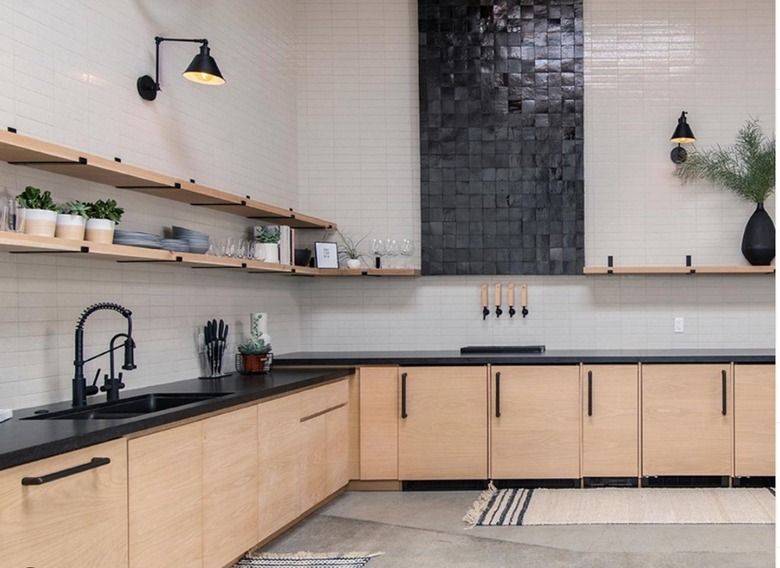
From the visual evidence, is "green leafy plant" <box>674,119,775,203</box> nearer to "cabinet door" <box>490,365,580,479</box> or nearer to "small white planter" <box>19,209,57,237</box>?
"cabinet door" <box>490,365,580,479</box>

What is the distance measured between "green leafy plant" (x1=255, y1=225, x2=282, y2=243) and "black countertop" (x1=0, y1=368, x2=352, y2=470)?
0.84 meters

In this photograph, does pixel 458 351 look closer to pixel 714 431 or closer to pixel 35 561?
pixel 714 431

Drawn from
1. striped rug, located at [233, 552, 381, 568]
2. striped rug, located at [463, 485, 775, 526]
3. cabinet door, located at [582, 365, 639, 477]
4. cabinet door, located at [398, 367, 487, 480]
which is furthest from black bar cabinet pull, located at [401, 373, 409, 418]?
striped rug, located at [233, 552, 381, 568]

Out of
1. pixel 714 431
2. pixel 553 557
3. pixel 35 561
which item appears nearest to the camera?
pixel 35 561

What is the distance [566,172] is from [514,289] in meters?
0.87

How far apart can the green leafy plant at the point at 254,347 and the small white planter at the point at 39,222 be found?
1.96m

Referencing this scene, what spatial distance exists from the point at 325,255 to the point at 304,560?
234 centimetres

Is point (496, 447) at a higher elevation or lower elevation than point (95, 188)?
lower

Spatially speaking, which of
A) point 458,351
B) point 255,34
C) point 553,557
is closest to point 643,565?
point 553,557

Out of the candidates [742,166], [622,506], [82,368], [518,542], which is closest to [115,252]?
[82,368]

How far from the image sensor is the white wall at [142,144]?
3146 millimetres

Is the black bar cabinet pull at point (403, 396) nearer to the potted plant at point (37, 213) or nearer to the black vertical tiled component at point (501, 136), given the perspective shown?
the black vertical tiled component at point (501, 136)

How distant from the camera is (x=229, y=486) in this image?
345 centimetres

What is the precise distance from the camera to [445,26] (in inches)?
Answer: 228
